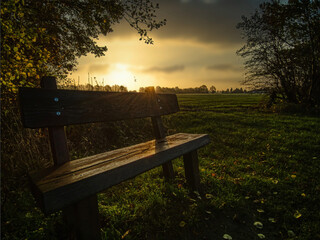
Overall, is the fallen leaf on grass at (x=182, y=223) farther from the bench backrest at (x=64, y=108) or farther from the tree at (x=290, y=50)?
the tree at (x=290, y=50)

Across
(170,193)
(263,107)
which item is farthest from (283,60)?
(170,193)

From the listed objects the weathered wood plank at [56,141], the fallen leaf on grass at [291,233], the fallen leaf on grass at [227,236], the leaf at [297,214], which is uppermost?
the weathered wood plank at [56,141]

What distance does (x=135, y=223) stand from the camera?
Answer: 191 centimetres

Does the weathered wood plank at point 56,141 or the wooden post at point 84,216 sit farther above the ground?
the weathered wood plank at point 56,141

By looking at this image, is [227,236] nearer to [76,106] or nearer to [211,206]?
[211,206]

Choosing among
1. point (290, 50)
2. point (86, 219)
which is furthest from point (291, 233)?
point (290, 50)

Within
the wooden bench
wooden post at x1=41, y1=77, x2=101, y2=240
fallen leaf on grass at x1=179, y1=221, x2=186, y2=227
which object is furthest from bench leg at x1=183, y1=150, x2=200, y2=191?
wooden post at x1=41, y1=77, x2=101, y2=240

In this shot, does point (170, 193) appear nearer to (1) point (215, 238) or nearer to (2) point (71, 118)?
(1) point (215, 238)

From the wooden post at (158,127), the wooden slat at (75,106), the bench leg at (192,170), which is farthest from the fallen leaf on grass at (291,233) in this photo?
the wooden slat at (75,106)

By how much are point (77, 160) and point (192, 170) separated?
1.46 metres

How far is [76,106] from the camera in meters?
1.59

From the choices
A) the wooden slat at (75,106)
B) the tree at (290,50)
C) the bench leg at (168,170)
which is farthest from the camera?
the tree at (290,50)

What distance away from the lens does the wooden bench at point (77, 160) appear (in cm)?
107

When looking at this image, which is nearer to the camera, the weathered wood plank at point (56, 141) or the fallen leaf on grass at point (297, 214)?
the weathered wood plank at point (56, 141)
